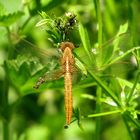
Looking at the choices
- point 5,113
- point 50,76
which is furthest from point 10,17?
point 5,113

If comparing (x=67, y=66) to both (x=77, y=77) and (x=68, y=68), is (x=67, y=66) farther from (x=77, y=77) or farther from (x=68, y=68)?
(x=77, y=77)

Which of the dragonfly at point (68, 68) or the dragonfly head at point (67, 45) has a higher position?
the dragonfly head at point (67, 45)

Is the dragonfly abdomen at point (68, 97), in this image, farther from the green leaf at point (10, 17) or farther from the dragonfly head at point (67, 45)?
the green leaf at point (10, 17)

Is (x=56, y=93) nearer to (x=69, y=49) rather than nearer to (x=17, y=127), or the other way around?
(x=17, y=127)

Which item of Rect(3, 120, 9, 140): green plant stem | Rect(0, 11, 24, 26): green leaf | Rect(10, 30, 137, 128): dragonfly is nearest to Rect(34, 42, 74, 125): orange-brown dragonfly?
Rect(10, 30, 137, 128): dragonfly

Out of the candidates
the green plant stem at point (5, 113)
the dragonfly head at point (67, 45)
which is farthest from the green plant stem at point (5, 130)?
the dragonfly head at point (67, 45)

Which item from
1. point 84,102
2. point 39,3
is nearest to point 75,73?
point 39,3

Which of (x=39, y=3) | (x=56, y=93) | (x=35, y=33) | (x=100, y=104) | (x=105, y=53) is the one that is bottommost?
(x=100, y=104)

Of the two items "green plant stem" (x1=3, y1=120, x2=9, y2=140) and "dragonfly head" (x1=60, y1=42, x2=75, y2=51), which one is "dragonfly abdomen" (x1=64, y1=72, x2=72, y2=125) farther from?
"green plant stem" (x1=3, y1=120, x2=9, y2=140)
